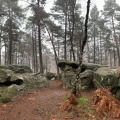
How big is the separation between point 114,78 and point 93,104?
2.43 m

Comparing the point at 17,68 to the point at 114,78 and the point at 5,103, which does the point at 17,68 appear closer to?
the point at 5,103

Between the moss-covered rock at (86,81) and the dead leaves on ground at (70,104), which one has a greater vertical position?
the moss-covered rock at (86,81)

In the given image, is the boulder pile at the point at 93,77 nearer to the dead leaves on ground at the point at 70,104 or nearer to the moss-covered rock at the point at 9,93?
the dead leaves on ground at the point at 70,104

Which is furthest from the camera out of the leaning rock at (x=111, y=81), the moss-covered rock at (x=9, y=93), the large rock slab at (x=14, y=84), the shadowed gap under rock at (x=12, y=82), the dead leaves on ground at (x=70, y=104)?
the shadowed gap under rock at (x=12, y=82)

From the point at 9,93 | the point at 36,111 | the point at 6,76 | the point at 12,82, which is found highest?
the point at 6,76

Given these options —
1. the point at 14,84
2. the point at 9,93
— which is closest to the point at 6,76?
the point at 14,84

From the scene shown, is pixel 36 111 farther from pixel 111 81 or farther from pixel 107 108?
pixel 111 81

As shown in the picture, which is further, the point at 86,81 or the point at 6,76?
the point at 86,81

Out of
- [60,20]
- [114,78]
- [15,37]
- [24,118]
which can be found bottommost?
[24,118]

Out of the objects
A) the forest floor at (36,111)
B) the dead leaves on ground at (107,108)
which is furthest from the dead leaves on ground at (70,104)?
the dead leaves on ground at (107,108)

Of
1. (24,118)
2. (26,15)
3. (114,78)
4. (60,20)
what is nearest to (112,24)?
(60,20)

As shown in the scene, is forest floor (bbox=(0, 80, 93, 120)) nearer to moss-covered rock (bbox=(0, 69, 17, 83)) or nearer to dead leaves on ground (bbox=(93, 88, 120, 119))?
dead leaves on ground (bbox=(93, 88, 120, 119))

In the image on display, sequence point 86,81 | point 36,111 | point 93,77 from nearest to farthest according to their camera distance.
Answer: point 36,111, point 93,77, point 86,81

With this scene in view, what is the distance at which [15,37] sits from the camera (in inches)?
1004
